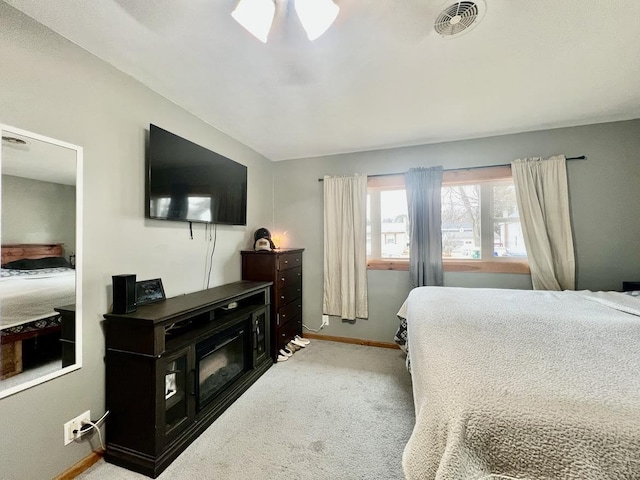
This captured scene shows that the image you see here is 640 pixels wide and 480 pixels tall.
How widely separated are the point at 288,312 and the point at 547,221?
291 cm

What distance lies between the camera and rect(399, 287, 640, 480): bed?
0.67 metres

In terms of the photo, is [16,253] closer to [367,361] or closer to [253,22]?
[253,22]

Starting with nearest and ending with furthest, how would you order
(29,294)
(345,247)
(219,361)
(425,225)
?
(29,294) < (219,361) < (425,225) < (345,247)

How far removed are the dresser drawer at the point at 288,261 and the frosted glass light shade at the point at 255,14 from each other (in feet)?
6.71

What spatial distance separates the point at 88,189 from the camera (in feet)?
4.99

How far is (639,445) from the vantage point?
0.64 m

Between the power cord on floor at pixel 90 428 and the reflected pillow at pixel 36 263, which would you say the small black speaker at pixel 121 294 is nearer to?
the reflected pillow at pixel 36 263

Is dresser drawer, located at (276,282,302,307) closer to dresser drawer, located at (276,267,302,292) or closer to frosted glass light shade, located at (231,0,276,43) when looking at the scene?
dresser drawer, located at (276,267,302,292)

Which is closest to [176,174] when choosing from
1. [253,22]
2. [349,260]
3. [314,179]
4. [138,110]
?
[138,110]

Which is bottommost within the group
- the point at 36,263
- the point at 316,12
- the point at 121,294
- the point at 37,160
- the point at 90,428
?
the point at 90,428

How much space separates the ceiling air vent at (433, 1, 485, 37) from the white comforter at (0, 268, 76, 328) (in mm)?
2399

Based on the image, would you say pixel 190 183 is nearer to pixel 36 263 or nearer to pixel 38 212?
pixel 38 212

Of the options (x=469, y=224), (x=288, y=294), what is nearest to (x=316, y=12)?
(x=288, y=294)

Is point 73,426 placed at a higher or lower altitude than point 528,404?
lower
